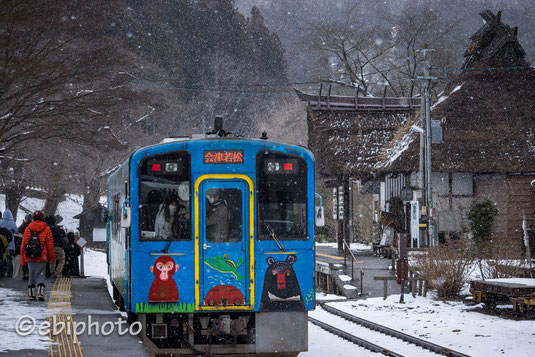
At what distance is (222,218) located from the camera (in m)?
10.2

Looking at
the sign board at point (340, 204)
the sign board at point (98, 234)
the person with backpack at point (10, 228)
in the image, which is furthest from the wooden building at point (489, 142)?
the sign board at point (98, 234)

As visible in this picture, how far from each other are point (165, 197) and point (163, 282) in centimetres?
109

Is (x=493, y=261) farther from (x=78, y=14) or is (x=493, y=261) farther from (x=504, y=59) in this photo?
(x=504, y=59)

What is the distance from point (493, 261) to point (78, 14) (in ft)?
44.3

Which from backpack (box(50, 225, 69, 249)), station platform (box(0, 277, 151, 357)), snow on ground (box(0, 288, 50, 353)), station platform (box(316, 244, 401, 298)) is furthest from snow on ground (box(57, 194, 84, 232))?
snow on ground (box(0, 288, 50, 353))

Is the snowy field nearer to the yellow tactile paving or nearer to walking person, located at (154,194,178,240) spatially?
the yellow tactile paving

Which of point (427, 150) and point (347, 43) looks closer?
point (427, 150)

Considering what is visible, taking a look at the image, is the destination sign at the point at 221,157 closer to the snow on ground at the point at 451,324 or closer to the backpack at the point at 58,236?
the snow on ground at the point at 451,324

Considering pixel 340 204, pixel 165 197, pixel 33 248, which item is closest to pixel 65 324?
pixel 165 197

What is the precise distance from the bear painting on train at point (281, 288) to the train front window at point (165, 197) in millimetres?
1227

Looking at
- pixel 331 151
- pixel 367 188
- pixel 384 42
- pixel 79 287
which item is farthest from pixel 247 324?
pixel 384 42

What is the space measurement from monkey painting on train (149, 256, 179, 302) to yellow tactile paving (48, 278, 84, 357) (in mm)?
1142

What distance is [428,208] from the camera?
25.5 metres

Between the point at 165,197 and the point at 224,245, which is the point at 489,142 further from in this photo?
the point at 165,197
